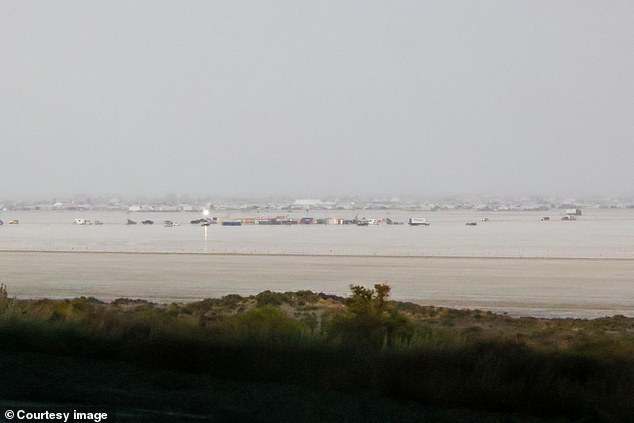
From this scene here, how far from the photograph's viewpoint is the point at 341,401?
24.0ft

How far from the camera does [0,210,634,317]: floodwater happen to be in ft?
140

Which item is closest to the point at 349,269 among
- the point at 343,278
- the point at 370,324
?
the point at 343,278

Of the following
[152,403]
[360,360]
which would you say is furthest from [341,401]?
[152,403]

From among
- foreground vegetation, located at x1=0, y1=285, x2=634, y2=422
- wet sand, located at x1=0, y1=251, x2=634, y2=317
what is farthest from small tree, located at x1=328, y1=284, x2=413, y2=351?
wet sand, located at x1=0, y1=251, x2=634, y2=317

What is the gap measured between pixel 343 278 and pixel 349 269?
22.7 feet

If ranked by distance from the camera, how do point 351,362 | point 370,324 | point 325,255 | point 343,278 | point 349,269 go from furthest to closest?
1. point 325,255
2. point 349,269
3. point 343,278
4. point 370,324
5. point 351,362

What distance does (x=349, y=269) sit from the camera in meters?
59.6

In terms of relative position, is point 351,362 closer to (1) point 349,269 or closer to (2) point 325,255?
(1) point 349,269

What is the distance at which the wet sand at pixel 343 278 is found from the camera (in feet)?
136

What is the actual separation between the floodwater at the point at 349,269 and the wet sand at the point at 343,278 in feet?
0.21

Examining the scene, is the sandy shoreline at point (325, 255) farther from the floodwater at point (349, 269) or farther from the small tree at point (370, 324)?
the small tree at point (370, 324)

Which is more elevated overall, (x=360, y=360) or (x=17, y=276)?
(x=360, y=360)

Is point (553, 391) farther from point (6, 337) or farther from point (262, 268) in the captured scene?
point (262, 268)

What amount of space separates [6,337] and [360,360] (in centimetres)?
373
